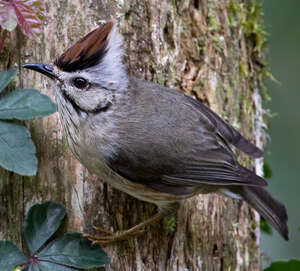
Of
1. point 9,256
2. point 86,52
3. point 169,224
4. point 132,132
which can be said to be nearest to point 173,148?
point 132,132

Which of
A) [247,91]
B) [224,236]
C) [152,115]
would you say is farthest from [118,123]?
[247,91]

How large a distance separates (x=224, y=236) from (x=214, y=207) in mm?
214

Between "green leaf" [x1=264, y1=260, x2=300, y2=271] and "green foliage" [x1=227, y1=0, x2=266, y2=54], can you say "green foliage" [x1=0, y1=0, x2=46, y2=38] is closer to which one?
"green foliage" [x1=227, y1=0, x2=266, y2=54]

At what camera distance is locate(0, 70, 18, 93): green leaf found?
2.76m

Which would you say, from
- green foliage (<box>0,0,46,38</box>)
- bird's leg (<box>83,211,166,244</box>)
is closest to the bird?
bird's leg (<box>83,211,166,244</box>)

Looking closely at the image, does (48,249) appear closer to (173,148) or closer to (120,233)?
(120,233)

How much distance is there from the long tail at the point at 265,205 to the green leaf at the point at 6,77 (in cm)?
172

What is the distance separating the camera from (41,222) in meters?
2.71

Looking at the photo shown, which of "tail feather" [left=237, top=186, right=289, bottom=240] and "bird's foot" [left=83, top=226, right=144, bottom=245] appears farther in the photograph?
"tail feather" [left=237, top=186, right=289, bottom=240]

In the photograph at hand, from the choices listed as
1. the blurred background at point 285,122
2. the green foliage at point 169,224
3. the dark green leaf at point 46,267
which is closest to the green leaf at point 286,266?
the green foliage at point 169,224

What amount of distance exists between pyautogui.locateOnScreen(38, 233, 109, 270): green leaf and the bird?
67 mm

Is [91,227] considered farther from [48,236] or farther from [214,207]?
[214,207]

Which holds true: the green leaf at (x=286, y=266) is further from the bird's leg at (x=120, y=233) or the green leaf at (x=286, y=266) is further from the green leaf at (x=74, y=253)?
the green leaf at (x=74, y=253)

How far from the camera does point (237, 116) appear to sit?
3771mm
